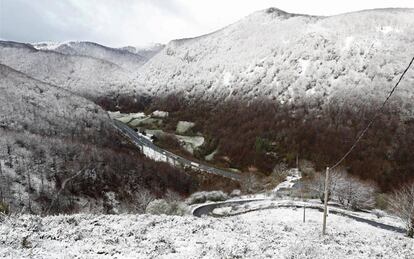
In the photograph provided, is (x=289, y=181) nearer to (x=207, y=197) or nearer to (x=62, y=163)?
(x=207, y=197)

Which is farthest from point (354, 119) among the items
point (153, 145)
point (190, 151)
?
point (153, 145)

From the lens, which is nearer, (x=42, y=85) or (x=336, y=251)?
(x=336, y=251)

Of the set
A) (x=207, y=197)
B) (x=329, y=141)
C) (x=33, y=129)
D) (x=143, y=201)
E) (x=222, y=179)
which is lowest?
(x=222, y=179)

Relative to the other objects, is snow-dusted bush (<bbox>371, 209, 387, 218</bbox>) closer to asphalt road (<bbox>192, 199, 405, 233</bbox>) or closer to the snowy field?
asphalt road (<bbox>192, 199, 405, 233</bbox>)

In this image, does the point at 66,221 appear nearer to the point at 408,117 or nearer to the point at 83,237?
the point at 83,237

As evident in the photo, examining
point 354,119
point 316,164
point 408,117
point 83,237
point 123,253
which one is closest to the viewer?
A: point 123,253

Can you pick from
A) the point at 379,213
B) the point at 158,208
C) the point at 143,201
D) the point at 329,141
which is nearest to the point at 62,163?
the point at 143,201

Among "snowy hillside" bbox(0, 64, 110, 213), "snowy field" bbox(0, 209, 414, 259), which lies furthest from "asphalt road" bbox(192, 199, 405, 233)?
"snowy hillside" bbox(0, 64, 110, 213)

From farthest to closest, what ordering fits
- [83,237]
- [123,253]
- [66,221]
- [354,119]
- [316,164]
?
1. [354,119]
2. [316,164]
3. [66,221]
4. [83,237]
5. [123,253]
